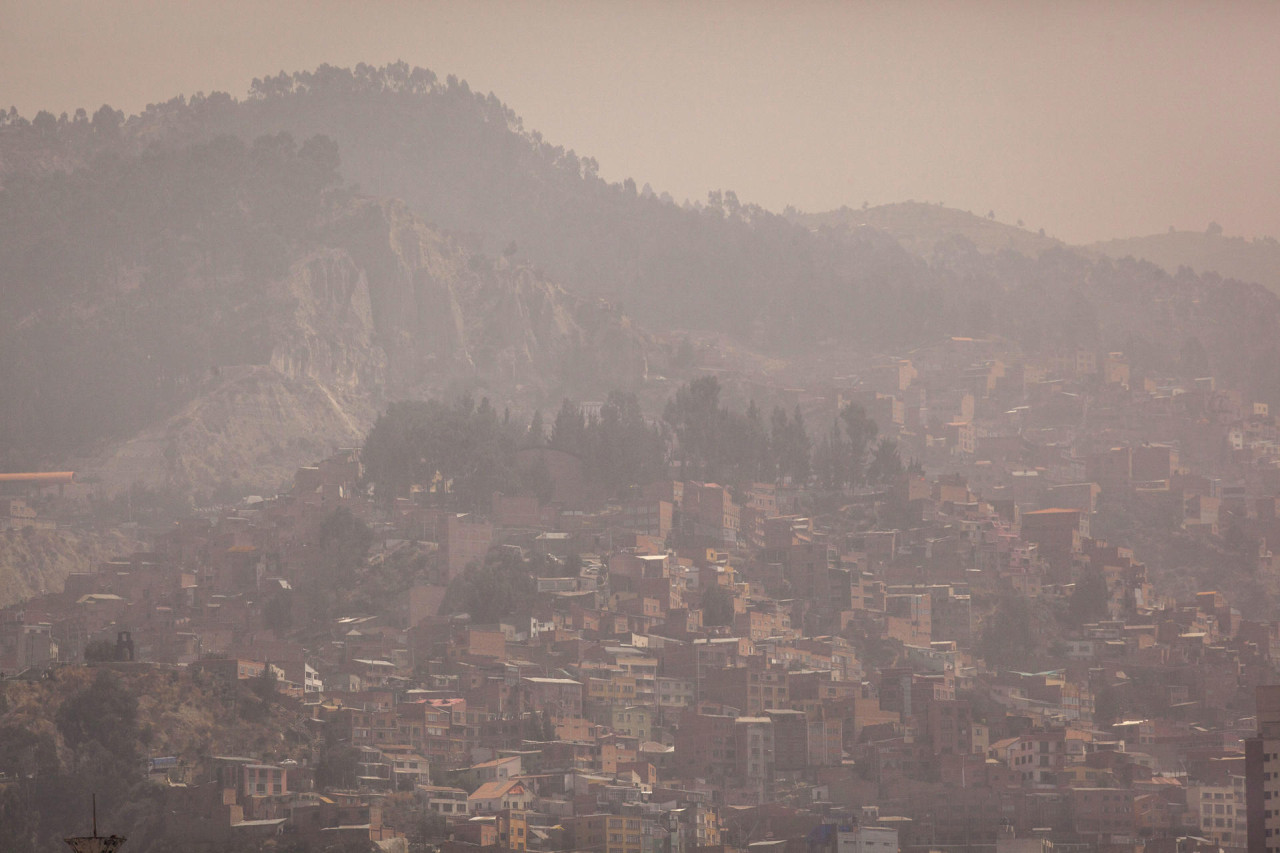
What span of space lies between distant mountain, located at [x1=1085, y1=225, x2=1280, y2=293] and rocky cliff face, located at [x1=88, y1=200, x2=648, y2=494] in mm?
21709

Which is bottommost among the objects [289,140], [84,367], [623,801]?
[623,801]

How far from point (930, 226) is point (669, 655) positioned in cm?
4600

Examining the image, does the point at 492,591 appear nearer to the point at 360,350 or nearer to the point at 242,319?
the point at 360,350

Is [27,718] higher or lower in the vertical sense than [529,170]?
lower

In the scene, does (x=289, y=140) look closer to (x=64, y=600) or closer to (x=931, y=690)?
(x=64, y=600)

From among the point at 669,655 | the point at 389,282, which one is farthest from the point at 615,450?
the point at 389,282

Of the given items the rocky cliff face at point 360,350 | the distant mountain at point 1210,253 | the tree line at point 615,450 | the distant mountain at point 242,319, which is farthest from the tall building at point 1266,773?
the distant mountain at point 1210,253

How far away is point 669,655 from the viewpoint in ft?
101

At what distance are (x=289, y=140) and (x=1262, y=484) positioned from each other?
896 inches

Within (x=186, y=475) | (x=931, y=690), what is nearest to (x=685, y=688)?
(x=931, y=690)

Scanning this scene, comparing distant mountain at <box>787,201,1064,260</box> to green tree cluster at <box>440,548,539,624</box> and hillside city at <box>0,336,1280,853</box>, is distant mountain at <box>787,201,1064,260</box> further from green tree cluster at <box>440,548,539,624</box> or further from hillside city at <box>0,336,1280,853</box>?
green tree cluster at <box>440,548,539,624</box>

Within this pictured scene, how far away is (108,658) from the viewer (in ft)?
95.7

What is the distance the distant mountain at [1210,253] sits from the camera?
67188mm

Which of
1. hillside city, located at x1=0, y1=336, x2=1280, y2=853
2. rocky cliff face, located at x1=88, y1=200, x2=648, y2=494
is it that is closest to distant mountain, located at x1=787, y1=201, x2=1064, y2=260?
rocky cliff face, located at x1=88, y1=200, x2=648, y2=494
